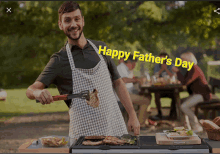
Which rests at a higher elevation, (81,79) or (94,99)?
(81,79)

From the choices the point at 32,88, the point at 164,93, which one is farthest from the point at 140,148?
the point at 164,93

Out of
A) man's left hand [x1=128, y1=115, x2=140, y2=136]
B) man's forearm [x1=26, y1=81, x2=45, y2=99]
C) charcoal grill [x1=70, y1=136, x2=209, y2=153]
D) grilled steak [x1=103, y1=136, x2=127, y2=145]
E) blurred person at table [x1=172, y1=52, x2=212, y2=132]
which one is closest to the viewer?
charcoal grill [x1=70, y1=136, x2=209, y2=153]

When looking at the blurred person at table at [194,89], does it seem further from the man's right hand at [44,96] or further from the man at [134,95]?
the man's right hand at [44,96]

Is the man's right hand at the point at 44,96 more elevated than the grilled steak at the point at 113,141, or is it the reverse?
the man's right hand at the point at 44,96

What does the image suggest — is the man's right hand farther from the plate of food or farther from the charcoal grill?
the plate of food

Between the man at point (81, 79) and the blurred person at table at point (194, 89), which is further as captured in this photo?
the blurred person at table at point (194, 89)

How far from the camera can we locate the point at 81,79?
9.40 ft

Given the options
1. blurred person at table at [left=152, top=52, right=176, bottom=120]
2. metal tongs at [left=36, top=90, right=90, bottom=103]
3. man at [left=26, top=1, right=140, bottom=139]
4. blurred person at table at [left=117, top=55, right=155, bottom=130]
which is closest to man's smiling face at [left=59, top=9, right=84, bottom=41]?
man at [left=26, top=1, right=140, bottom=139]

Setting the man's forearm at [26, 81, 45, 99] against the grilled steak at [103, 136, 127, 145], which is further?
the man's forearm at [26, 81, 45, 99]

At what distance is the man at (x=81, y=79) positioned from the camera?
2.81 m

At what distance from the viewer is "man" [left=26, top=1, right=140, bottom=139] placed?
9.21 feet

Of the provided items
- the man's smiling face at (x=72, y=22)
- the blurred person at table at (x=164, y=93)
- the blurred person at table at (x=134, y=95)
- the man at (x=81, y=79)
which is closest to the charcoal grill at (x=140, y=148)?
the man at (x=81, y=79)

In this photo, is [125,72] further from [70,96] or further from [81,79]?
[70,96]

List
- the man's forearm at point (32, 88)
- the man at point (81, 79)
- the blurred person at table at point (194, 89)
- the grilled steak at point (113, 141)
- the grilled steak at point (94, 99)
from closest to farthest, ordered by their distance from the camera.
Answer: the grilled steak at point (113, 141) → the man's forearm at point (32, 88) → the grilled steak at point (94, 99) → the man at point (81, 79) → the blurred person at table at point (194, 89)
